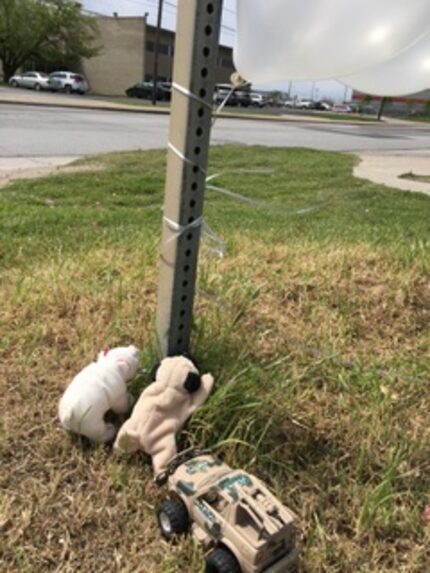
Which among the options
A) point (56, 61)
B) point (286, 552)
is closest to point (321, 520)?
point (286, 552)

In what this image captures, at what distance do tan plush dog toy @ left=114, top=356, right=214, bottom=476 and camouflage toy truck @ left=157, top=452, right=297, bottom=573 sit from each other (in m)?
0.13

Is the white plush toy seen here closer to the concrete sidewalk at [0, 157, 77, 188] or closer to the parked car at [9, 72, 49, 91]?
the concrete sidewalk at [0, 157, 77, 188]

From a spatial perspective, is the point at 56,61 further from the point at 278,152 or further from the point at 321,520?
the point at 321,520

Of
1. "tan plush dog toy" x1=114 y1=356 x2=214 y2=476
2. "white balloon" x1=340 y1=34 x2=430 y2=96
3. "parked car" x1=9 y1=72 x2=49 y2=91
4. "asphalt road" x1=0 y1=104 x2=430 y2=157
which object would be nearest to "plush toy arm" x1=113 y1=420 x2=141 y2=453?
"tan plush dog toy" x1=114 y1=356 x2=214 y2=476

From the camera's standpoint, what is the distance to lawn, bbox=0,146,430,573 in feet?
5.03

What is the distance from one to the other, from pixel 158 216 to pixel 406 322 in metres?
3.35

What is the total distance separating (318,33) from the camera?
152cm

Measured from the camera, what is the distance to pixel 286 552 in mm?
1385

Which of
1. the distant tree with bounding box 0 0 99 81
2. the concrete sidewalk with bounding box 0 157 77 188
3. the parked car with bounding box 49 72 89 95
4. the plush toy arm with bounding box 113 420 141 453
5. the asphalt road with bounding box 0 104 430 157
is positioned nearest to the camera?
the plush toy arm with bounding box 113 420 141 453

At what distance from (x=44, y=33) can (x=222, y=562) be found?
53.6m

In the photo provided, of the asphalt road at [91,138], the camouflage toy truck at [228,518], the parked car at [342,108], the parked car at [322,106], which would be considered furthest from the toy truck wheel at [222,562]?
the parked car at [322,106]

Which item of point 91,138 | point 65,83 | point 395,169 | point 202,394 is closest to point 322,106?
point 65,83

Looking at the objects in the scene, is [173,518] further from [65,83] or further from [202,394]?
[65,83]

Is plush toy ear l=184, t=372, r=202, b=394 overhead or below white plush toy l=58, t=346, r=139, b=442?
overhead
